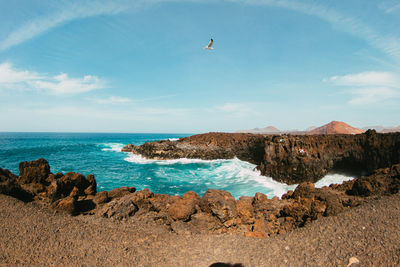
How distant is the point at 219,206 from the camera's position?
6.60 metres

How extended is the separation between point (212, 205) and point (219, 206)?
0.85 feet

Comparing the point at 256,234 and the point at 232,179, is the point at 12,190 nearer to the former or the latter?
the point at 256,234

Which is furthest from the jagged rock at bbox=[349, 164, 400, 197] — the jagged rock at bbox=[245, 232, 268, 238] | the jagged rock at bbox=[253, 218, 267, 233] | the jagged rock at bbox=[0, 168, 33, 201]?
the jagged rock at bbox=[0, 168, 33, 201]

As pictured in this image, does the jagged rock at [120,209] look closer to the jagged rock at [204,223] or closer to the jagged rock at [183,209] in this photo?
the jagged rock at [183,209]

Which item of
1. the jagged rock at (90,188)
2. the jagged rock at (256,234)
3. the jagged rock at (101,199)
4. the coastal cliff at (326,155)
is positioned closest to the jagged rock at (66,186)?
the jagged rock at (90,188)

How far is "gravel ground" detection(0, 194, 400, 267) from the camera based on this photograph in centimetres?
415

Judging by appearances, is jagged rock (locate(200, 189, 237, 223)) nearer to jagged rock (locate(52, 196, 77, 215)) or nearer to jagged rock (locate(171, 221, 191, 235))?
jagged rock (locate(171, 221, 191, 235))

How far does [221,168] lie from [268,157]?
615cm

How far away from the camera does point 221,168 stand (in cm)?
2227

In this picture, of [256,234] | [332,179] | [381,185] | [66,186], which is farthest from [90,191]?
[332,179]

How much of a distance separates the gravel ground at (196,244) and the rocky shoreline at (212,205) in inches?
21.4

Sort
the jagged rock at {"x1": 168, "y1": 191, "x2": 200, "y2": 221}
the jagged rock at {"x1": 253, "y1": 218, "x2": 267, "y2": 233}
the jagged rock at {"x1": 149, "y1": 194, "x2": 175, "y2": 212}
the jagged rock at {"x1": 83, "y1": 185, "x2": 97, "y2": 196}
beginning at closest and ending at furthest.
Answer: the jagged rock at {"x1": 253, "y1": 218, "x2": 267, "y2": 233} < the jagged rock at {"x1": 168, "y1": 191, "x2": 200, "y2": 221} < the jagged rock at {"x1": 149, "y1": 194, "x2": 175, "y2": 212} < the jagged rock at {"x1": 83, "y1": 185, "x2": 97, "y2": 196}

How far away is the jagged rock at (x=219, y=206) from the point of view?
21.2 feet

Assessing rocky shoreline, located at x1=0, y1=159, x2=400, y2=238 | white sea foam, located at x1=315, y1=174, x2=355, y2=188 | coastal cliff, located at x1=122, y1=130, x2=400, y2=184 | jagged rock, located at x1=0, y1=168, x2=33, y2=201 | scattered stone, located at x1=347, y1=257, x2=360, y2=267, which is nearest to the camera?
scattered stone, located at x1=347, y1=257, x2=360, y2=267
